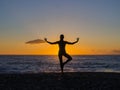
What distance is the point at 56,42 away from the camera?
19547 mm
